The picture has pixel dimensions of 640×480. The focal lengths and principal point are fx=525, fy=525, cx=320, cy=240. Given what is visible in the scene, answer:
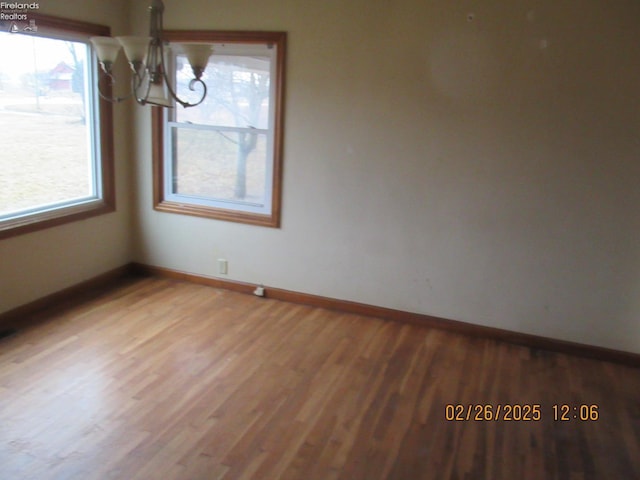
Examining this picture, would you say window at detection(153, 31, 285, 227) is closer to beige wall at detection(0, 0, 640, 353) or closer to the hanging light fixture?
beige wall at detection(0, 0, 640, 353)

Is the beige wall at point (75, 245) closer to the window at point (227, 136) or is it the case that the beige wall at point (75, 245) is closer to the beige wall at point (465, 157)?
the window at point (227, 136)

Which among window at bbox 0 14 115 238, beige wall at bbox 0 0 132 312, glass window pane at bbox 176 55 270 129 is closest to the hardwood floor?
beige wall at bbox 0 0 132 312

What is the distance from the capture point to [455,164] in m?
3.53

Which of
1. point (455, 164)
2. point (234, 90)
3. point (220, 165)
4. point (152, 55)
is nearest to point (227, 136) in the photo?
point (220, 165)

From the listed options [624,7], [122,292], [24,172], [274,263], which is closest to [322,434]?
[274,263]

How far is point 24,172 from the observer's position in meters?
3.56

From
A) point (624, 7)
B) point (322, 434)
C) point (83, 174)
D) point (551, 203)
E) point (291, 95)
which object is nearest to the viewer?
point (322, 434)

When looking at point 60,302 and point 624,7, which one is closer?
point 624,7

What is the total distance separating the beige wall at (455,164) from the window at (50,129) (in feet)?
0.56

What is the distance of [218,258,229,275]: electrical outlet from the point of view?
4324mm

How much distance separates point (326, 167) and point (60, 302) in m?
2.20

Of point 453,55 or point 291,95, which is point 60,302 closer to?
point 291,95

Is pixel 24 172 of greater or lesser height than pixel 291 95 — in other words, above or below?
below

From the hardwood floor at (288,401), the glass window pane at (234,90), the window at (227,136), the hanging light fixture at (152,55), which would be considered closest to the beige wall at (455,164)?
the window at (227,136)
